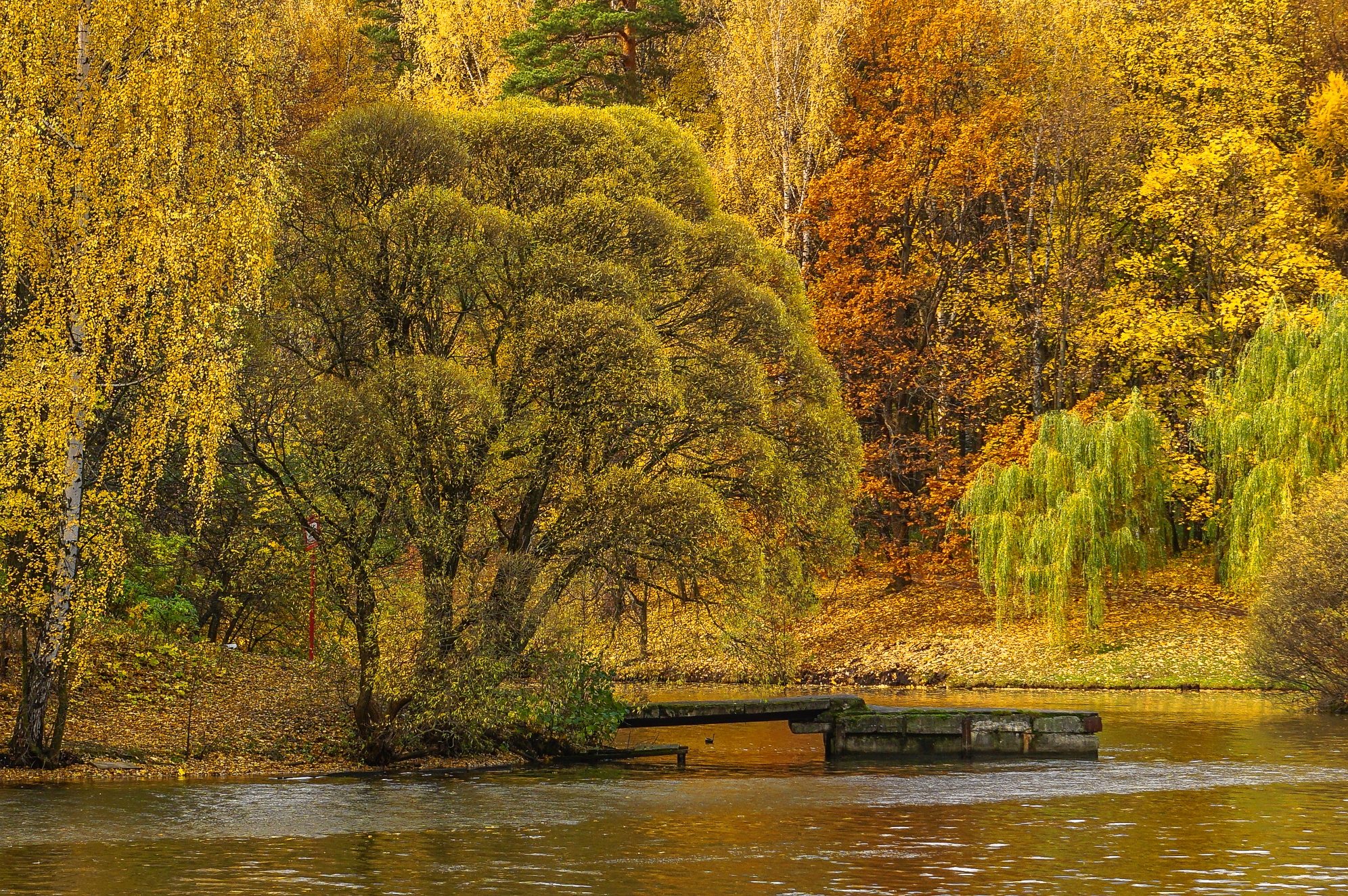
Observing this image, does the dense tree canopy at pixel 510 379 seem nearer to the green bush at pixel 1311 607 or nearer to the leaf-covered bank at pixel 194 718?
the leaf-covered bank at pixel 194 718

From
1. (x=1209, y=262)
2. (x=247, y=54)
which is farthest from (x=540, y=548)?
(x=1209, y=262)

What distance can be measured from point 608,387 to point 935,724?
1118 centimetres

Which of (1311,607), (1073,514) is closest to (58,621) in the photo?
(1311,607)

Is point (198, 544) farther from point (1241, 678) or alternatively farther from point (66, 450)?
point (1241, 678)

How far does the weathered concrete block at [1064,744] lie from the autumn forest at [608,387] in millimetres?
5675

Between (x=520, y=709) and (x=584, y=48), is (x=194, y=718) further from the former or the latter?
(x=584, y=48)

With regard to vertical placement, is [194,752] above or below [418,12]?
below

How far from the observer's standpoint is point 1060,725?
1261 inches

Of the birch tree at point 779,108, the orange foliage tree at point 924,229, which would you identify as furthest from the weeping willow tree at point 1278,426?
the birch tree at point 779,108

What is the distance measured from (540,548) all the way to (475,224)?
20.2 feet

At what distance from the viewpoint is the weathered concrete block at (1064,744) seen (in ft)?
103

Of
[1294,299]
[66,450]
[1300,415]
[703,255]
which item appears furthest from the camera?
[1294,299]

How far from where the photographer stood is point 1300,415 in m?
42.9

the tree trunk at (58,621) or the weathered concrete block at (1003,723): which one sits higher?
the tree trunk at (58,621)
